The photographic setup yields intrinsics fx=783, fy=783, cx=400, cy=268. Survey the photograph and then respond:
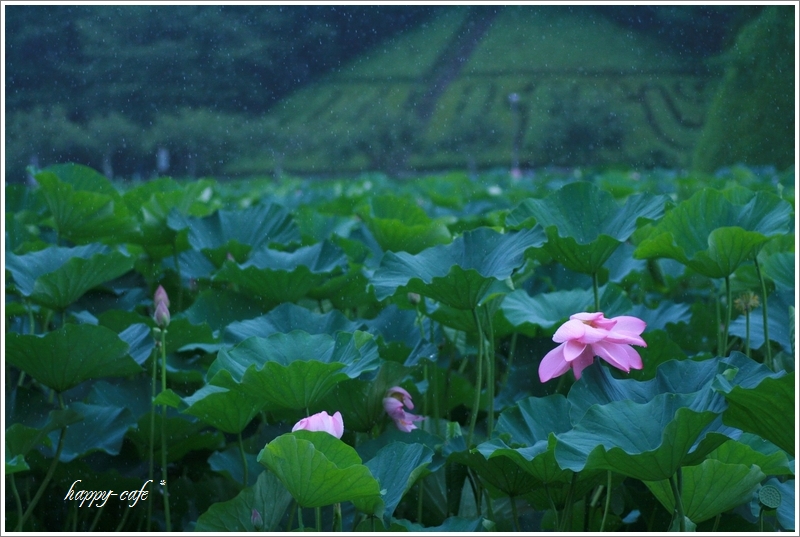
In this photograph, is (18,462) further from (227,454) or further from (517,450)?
(517,450)

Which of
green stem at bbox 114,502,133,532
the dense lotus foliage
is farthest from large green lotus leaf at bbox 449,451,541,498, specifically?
green stem at bbox 114,502,133,532

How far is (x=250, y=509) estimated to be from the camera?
1.90 ft

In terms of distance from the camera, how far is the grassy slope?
16.9m

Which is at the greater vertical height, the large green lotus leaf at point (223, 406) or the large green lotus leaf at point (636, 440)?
the large green lotus leaf at point (636, 440)

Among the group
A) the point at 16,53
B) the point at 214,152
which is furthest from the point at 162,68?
the point at 16,53

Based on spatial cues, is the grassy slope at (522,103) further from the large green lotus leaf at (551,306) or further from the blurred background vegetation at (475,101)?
the large green lotus leaf at (551,306)

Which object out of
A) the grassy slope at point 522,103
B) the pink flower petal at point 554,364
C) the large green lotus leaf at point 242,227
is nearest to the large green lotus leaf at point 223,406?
the pink flower petal at point 554,364

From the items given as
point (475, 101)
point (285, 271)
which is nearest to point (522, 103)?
point (475, 101)

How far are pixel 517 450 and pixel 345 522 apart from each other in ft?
0.63

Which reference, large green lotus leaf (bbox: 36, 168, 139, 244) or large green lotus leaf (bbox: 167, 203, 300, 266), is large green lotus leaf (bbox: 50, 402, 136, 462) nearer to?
large green lotus leaf (bbox: 167, 203, 300, 266)

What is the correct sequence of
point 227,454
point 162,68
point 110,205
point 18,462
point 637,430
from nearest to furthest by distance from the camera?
point 637,430, point 18,462, point 227,454, point 110,205, point 162,68

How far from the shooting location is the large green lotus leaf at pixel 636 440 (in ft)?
1.39

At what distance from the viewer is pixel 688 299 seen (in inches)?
44.4

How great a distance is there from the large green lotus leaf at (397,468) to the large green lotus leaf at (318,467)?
0.03 meters
